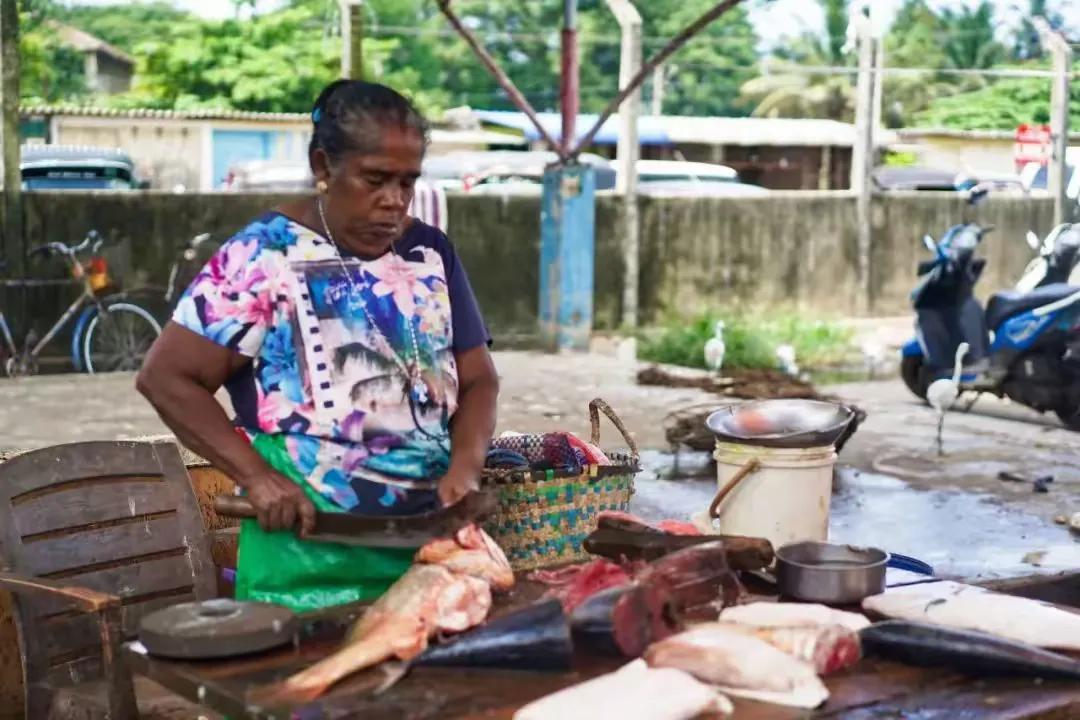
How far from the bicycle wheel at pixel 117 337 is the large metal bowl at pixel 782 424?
10.2 meters

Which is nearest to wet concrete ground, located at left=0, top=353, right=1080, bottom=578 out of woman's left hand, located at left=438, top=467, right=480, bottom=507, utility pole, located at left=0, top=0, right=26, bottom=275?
utility pole, located at left=0, top=0, right=26, bottom=275

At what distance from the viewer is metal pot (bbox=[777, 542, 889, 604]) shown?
286 centimetres

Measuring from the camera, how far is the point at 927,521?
760cm

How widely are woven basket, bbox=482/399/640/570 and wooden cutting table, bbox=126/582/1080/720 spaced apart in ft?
2.55

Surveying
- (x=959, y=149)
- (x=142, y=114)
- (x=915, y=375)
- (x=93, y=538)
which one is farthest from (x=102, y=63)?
(x=93, y=538)

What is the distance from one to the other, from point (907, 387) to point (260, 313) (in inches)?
380

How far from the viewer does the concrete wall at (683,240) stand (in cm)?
1359

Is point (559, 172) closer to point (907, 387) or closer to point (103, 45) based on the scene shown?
point (907, 387)

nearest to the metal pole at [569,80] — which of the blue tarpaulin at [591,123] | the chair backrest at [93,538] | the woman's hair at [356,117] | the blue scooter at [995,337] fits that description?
the blue scooter at [995,337]

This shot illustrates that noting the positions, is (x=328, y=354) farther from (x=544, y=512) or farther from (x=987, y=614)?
(x=987, y=614)

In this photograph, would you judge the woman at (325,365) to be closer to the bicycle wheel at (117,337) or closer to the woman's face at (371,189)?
the woman's face at (371,189)

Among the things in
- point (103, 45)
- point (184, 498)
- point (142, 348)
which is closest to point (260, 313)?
point (184, 498)

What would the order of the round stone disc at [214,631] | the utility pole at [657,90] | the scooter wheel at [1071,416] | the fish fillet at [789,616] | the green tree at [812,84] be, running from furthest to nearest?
the green tree at [812,84], the utility pole at [657,90], the scooter wheel at [1071,416], the fish fillet at [789,616], the round stone disc at [214,631]

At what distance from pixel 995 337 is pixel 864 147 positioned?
7.12 metres
